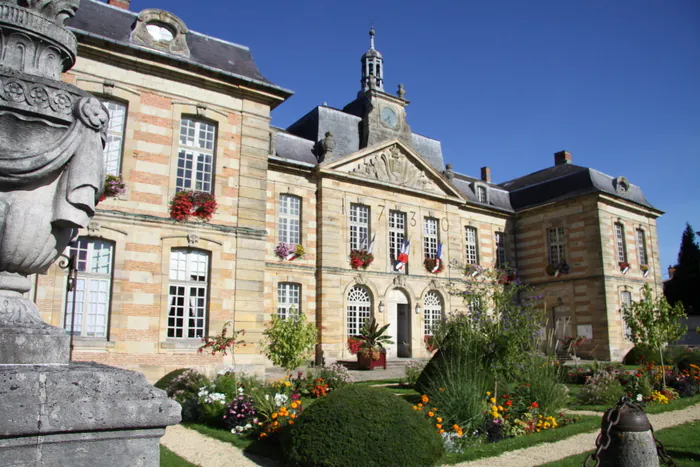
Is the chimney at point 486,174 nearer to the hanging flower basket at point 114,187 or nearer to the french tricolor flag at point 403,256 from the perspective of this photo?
the french tricolor flag at point 403,256

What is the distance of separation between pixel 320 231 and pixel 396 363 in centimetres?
536

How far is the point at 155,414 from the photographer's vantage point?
245 centimetres

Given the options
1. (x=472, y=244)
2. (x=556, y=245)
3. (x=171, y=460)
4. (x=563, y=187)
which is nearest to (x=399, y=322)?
(x=472, y=244)

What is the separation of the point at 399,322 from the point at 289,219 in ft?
20.3

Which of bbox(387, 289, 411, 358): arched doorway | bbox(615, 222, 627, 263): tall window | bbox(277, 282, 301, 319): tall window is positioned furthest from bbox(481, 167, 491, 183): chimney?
bbox(277, 282, 301, 319): tall window

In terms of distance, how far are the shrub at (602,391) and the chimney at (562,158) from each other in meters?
18.6

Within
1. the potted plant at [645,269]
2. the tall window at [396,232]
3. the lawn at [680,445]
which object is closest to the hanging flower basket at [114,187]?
the lawn at [680,445]

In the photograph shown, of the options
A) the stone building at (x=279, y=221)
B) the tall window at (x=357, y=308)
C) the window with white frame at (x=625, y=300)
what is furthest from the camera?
the window with white frame at (x=625, y=300)

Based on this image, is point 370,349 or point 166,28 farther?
point 370,349

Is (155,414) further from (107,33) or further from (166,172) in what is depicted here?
(107,33)

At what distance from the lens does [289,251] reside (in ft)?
59.1

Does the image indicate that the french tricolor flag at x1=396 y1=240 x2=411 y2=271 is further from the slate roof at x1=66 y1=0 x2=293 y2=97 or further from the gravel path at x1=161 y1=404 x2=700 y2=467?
the gravel path at x1=161 y1=404 x2=700 y2=467

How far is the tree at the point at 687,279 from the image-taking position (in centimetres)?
3133

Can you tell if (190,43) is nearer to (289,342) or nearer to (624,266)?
(289,342)
